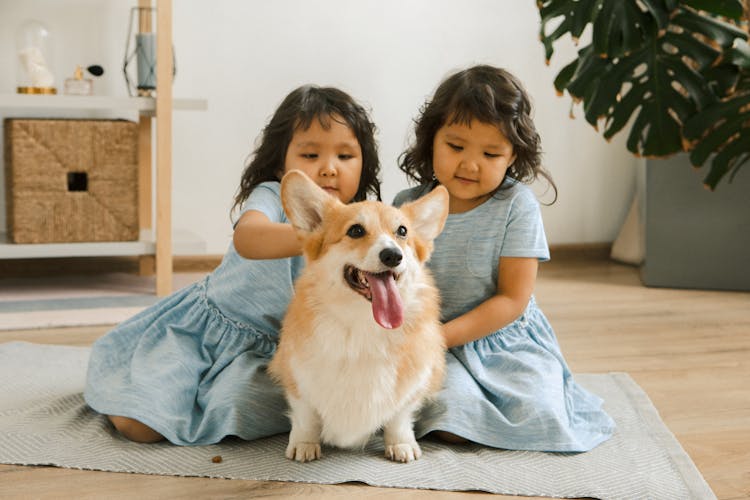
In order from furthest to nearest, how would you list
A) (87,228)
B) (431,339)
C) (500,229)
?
(87,228) < (500,229) < (431,339)

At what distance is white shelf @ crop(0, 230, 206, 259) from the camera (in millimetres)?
2549

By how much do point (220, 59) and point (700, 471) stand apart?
2.29m

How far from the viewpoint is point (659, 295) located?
2861 millimetres

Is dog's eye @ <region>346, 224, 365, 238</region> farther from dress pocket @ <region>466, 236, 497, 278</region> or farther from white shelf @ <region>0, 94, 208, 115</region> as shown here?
white shelf @ <region>0, 94, 208, 115</region>

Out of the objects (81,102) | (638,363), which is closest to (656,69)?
(638,363)

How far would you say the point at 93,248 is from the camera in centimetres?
262

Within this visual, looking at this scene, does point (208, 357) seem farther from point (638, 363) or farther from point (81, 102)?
point (81, 102)

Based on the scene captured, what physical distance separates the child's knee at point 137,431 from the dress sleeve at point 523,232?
704mm

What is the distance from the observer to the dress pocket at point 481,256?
1.56m

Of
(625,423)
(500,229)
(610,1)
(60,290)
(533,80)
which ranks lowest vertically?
(60,290)

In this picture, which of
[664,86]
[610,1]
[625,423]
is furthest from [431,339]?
[664,86]

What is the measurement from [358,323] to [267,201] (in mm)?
377

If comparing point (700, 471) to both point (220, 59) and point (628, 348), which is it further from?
point (220, 59)

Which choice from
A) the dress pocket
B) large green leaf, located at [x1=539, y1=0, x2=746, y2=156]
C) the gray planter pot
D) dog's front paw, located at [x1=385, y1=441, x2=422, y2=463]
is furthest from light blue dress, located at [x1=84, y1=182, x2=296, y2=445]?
the gray planter pot
